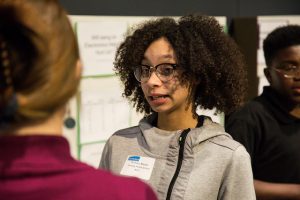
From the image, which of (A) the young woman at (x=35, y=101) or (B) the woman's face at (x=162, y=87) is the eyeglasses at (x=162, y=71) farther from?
(A) the young woman at (x=35, y=101)

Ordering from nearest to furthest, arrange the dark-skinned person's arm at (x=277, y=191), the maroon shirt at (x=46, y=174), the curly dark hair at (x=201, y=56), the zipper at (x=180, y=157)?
the maroon shirt at (x=46, y=174) → the zipper at (x=180, y=157) → the curly dark hair at (x=201, y=56) → the dark-skinned person's arm at (x=277, y=191)

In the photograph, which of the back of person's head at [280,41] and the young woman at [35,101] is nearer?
the young woman at [35,101]

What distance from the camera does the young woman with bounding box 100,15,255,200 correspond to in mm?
1361

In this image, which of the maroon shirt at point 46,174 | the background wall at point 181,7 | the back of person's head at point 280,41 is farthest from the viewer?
the background wall at point 181,7

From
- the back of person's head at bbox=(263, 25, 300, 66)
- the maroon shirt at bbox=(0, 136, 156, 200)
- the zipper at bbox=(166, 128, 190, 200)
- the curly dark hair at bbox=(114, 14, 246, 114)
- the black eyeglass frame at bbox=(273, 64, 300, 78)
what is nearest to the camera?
the maroon shirt at bbox=(0, 136, 156, 200)

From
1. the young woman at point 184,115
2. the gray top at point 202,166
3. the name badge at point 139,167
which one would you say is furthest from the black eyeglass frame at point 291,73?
the name badge at point 139,167

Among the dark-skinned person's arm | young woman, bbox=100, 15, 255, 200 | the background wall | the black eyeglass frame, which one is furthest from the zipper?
the background wall

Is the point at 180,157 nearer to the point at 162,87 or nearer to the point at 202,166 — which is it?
the point at 202,166

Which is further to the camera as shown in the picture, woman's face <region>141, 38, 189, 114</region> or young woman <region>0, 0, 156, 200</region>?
woman's face <region>141, 38, 189, 114</region>

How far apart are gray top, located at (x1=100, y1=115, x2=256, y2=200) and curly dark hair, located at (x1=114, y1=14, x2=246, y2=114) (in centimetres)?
14

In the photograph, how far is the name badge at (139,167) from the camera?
1412mm

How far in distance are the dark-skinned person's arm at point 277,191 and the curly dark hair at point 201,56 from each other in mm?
464

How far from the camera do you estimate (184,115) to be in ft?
4.83

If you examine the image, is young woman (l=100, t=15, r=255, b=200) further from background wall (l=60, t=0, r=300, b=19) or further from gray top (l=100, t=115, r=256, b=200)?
background wall (l=60, t=0, r=300, b=19)
